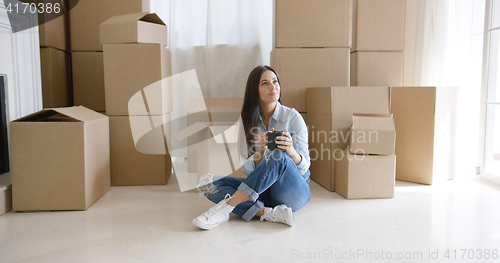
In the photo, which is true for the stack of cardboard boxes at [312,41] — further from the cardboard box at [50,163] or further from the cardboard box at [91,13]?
the cardboard box at [50,163]

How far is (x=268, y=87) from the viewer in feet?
5.97

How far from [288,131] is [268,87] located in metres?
0.24

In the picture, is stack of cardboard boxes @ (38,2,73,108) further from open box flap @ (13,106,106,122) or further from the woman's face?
the woman's face

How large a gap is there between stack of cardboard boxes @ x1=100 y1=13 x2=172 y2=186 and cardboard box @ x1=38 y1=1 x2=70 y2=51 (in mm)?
438

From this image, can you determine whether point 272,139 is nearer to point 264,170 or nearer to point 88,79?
point 264,170

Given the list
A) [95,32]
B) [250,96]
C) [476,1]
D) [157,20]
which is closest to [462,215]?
[250,96]

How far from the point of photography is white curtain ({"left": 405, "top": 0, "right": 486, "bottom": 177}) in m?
2.68

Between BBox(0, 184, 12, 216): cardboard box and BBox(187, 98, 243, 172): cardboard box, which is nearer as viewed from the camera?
BBox(0, 184, 12, 216): cardboard box

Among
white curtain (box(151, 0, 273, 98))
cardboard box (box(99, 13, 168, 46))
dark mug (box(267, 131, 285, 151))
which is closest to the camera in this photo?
dark mug (box(267, 131, 285, 151))

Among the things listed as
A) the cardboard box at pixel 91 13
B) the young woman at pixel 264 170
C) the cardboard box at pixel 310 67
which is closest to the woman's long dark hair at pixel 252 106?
the young woman at pixel 264 170

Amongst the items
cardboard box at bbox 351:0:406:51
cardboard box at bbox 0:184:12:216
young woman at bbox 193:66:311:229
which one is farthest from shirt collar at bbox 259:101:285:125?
cardboard box at bbox 0:184:12:216

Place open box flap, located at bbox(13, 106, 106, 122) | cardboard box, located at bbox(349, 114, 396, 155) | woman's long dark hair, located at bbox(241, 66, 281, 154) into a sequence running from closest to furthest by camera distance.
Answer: woman's long dark hair, located at bbox(241, 66, 281, 154) → open box flap, located at bbox(13, 106, 106, 122) → cardboard box, located at bbox(349, 114, 396, 155)

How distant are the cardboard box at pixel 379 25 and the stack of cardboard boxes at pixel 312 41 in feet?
0.28

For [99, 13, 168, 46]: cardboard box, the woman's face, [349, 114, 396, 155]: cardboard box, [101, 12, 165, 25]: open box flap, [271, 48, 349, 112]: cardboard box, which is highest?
[101, 12, 165, 25]: open box flap
